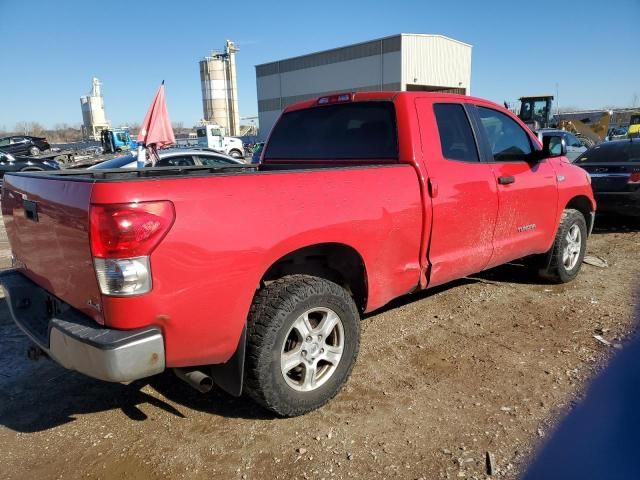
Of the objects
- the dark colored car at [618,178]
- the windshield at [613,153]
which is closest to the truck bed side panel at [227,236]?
the dark colored car at [618,178]

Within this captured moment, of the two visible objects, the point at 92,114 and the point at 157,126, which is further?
the point at 92,114

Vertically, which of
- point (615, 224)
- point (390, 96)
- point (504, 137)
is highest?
point (390, 96)

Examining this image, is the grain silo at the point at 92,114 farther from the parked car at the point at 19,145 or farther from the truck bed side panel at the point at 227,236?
the truck bed side panel at the point at 227,236

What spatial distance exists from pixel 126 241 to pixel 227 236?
0.46m

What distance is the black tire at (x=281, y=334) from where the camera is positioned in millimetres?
2609

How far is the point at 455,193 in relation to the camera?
3.61 metres

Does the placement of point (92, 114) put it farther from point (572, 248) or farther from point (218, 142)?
point (572, 248)

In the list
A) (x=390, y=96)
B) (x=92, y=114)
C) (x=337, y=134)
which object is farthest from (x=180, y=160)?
(x=92, y=114)

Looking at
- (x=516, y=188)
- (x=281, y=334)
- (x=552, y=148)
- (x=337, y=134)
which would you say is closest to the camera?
(x=281, y=334)

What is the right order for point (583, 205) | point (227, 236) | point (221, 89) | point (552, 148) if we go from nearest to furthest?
point (227, 236) < point (552, 148) < point (583, 205) < point (221, 89)

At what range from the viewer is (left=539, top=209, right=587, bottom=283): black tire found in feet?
16.5

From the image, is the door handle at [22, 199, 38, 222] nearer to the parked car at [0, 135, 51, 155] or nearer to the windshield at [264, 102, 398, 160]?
the windshield at [264, 102, 398, 160]

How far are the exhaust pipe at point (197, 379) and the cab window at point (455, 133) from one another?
2333 mm

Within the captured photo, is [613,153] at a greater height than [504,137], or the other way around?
[504,137]
